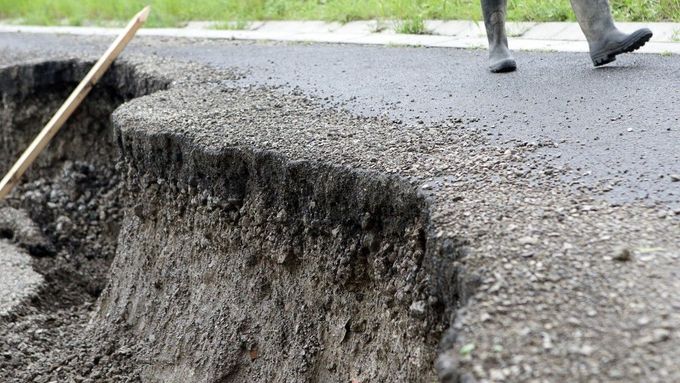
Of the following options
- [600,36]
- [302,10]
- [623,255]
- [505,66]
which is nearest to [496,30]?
[505,66]

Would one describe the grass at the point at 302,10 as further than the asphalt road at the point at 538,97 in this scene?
Yes

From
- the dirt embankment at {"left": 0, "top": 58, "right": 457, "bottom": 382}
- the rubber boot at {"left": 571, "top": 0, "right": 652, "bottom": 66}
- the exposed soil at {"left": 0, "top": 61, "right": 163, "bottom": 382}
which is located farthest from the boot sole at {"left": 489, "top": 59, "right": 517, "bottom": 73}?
the exposed soil at {"left": 0, "top": 61, "right": 163, "bottom": 382}

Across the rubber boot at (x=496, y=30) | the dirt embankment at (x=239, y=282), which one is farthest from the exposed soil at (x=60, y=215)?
the rubber boot at (x=496, y=30)

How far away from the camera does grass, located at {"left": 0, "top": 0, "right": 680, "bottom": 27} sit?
7324mm

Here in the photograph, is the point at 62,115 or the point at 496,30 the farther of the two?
the point at 62,115

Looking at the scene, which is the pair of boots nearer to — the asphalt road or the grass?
the asphalt road

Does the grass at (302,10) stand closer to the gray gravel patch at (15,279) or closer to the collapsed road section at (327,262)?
Answer: the collapsed road section at (327,262)

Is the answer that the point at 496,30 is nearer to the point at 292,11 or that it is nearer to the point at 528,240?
the point at 528,240

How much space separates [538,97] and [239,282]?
72.3 inches

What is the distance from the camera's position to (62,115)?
6406mm

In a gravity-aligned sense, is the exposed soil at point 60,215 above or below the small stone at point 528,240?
below

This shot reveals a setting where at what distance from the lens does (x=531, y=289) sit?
2.49 metres

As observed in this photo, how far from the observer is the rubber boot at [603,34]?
17.1ft

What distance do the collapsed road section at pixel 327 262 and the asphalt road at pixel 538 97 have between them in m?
0.19
